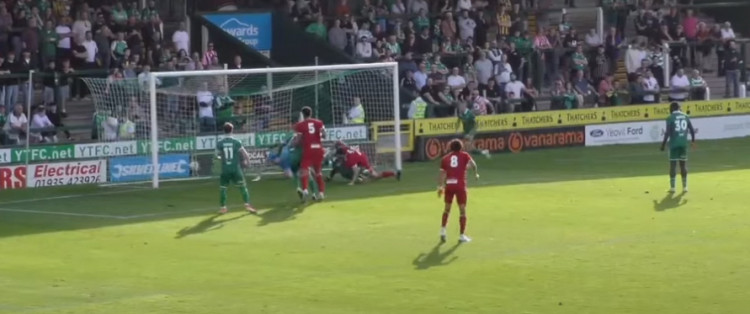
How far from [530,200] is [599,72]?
18.5 m

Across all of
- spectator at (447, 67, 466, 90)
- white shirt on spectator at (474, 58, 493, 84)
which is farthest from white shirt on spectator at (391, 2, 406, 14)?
spectator at (447, 67, 466, 90)

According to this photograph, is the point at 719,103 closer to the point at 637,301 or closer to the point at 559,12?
the point at 559,12

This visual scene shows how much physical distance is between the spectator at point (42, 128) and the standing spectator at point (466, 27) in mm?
15143

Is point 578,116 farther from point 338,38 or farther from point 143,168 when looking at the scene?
point 143,168

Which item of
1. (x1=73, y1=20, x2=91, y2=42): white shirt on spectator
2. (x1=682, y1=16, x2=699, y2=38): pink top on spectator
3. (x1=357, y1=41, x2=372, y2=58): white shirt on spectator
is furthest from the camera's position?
(x1=682, y1=16, x2=699, y2=38): pink top on spectator

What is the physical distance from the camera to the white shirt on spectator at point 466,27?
160 ft

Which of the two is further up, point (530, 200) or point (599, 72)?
point (599, 72)

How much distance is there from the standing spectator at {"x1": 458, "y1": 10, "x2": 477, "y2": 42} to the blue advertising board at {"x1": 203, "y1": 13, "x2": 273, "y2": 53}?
6.04 m

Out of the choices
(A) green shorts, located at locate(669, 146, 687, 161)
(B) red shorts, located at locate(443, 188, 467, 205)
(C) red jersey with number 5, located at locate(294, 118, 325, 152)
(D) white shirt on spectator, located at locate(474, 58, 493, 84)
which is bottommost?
(B) red shorts, located at locate(443, 188, 467, 205)

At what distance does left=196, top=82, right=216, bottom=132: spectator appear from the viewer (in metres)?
38.4

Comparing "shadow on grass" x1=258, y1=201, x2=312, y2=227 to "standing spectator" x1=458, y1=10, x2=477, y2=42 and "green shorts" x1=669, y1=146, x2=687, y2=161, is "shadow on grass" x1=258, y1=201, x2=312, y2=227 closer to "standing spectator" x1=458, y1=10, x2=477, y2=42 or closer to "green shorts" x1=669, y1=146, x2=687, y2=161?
"green shorts" x1=669, y1=146, x2=687, y2=161

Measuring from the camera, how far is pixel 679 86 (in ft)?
161

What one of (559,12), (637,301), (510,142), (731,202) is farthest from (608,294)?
(559,12)

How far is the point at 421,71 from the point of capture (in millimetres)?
45500
